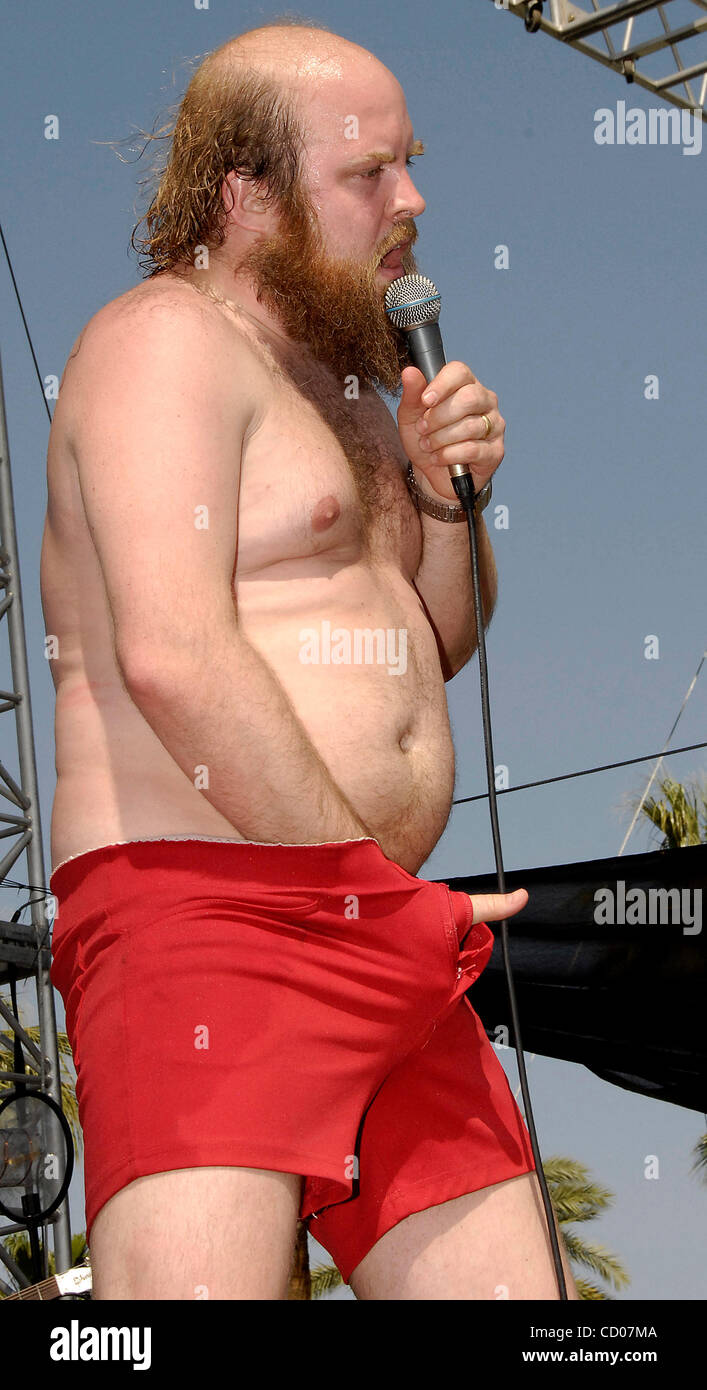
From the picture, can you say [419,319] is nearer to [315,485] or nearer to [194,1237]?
[315,485]

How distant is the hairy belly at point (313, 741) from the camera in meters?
1.71

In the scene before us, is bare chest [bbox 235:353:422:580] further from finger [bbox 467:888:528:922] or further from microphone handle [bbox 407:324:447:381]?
finger [bbox 467:888:528:922]

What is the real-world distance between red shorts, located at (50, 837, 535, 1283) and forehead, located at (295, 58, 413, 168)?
1.00 meters

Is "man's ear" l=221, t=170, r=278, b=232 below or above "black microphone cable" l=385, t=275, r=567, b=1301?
above

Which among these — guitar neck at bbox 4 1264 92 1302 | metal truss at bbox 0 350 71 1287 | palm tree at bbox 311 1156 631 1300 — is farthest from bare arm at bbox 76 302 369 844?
palm tree at bbox 311 1156 631 1300

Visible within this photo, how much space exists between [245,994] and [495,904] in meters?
0.33

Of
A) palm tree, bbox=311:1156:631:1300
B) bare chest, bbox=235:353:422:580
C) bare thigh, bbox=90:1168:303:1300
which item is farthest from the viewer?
palm tree, bbox=311:1156:631:1300

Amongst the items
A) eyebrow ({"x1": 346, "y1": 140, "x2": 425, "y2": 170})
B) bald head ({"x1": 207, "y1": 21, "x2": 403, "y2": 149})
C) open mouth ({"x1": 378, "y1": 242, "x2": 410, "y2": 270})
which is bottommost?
open mouth ({"x1": 378, "y1": 242, "x2": 410, "y2": 270})

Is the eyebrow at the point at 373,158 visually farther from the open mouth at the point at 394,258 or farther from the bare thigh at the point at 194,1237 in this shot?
the bare thigh at the point at 194,1237

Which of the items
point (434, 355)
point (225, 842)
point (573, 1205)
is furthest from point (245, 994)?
point (573, 1205)

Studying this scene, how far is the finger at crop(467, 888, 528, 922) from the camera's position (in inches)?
67.3

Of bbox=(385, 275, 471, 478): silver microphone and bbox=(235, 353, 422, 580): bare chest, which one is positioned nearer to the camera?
bbox=(235, 353, 422, 580): bare chest

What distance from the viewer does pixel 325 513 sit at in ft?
5.98
